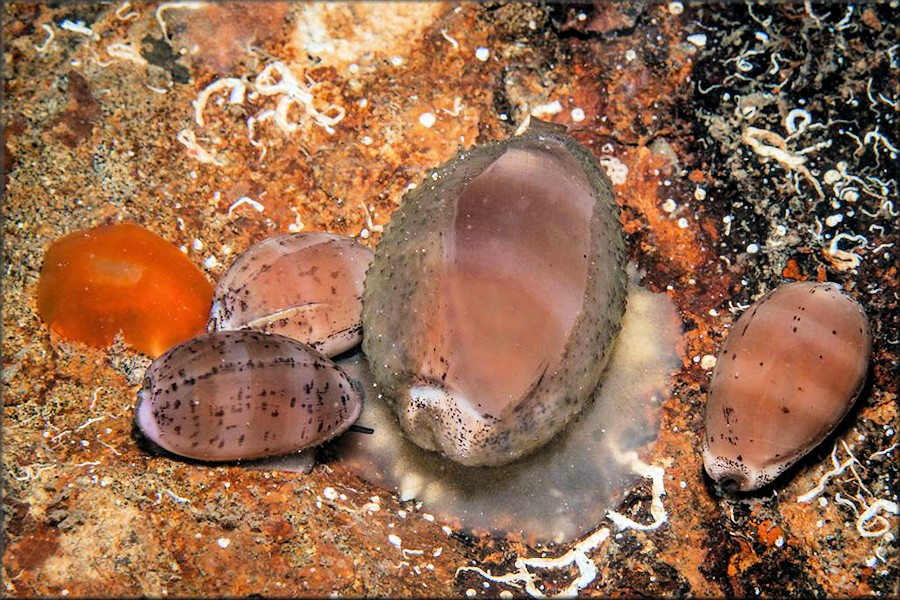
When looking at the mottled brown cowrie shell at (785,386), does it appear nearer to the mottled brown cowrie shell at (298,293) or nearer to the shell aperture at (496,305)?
the shell aperture at (496,305)

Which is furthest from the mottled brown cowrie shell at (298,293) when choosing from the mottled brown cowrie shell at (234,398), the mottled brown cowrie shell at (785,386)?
the mottled brown cowrie shell at (785,386)

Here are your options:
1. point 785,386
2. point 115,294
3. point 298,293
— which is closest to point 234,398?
point 298,293

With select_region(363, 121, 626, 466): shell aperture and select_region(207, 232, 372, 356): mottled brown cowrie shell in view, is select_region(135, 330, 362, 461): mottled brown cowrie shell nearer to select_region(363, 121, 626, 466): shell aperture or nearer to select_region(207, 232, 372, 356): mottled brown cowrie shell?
select_region(207, 232, 372, 356): mottled brown cowrie shell

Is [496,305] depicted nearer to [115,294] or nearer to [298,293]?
[298,293]

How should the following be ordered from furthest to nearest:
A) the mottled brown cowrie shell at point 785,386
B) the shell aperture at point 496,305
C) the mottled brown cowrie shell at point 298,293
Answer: the mottled brown cowrie shell at point 298,293
the mottled brown cowrie shell at point 785,386
the shell aperture at point 496,305

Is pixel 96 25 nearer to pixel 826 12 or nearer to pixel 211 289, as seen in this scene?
pixel 211 289

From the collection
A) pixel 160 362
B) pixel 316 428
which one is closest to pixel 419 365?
pixel 316 428

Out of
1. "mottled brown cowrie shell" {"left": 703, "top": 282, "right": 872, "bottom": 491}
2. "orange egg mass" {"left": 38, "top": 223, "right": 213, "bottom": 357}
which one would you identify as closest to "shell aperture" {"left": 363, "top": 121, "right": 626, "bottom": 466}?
"mottled brown cowrie shell" {"left": 703, "top": 282, "right": 872, "bottom": 491}
